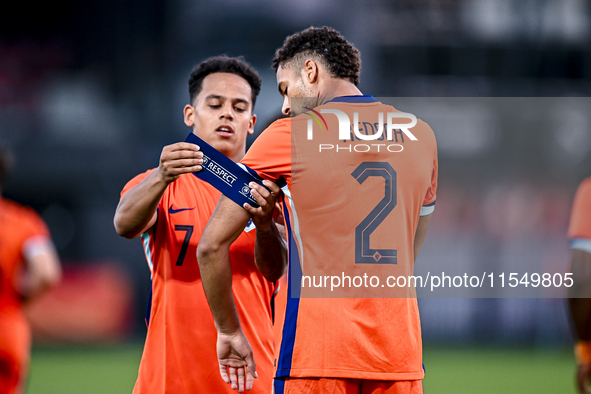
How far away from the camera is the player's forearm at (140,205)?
2.38 m

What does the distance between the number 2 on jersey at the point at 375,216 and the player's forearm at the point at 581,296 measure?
47.6 inches

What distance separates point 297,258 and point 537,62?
14855 mm

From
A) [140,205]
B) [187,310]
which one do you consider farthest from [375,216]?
[187,310]

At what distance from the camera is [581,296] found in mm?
2688

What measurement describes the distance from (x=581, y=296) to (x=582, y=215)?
1.37 ft

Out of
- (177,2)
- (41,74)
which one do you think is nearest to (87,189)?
(41,74)

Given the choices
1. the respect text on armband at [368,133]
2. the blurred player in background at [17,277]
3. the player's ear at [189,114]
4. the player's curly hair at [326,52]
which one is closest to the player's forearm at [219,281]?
the respect text on armband at [368,133]

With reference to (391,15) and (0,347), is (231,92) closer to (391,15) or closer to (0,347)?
(0,347)

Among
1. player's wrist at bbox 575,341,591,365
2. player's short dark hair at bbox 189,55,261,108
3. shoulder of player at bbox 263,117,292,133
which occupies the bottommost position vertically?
player's wrist at bbox 575,341,591,365

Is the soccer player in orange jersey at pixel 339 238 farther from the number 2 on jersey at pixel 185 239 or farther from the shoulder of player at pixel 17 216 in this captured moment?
the shoulder of player at pixel 17 216

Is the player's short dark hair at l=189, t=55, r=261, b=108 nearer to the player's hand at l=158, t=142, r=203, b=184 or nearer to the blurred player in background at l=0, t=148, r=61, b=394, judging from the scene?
the player's hand at l=158, t=142, r=203, b=184

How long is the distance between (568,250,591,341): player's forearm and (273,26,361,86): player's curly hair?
1441 mm

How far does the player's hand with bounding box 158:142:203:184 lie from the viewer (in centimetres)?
224

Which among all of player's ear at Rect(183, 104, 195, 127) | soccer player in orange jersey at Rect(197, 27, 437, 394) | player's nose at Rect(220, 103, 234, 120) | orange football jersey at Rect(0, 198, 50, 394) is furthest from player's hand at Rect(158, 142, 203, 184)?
orange football jersey at Rect(0, 198, 50, 394)
